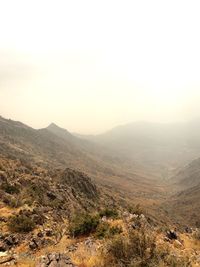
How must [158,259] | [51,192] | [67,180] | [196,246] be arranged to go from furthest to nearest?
[67,180] → [51,192] → [196,246] → [158,259]

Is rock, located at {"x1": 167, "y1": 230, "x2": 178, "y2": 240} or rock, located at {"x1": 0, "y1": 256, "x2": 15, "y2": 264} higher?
rock, located at {"x1": 0, "y1": 256, "x2": 15, "y2": 264}

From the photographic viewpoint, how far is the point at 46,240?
18078mm

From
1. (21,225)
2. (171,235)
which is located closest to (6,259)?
(21,225)

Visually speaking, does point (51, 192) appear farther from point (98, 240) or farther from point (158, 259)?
point (158, 259)

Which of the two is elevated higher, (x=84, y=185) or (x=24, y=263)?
(x=24, y=263)

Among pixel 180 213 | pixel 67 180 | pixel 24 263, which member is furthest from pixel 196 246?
pixel 180 213

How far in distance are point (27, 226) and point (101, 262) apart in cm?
776

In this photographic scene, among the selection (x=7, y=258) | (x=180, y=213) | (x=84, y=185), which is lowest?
(x=180, y=213)

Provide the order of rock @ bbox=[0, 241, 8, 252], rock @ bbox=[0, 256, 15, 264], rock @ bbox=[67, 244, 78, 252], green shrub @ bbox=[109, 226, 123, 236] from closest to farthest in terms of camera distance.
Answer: rock @ bbox=[0, 256, 15, 264] → rock @ bbox=[67, 244, 78, 252] → rock @ bbox=[0, 241, 8, 252] → green shrub @ bbox=[109, 226, 123, 236]

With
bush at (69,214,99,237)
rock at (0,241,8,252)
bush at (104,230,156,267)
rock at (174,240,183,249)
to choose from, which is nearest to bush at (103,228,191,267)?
bush at (104,230,156,267)

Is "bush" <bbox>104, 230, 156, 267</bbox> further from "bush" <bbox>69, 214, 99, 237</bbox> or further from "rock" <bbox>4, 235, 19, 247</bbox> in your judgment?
"rock" <bbox>4, 235, 19, 247</bbox>

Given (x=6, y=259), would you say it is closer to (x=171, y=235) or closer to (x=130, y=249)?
(x=130, y=249)

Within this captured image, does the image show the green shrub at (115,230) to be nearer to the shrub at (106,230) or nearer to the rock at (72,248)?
the shrub at (106,230)

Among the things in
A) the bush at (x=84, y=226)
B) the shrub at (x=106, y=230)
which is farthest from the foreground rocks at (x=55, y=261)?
the bush at (x=84, y=226)
